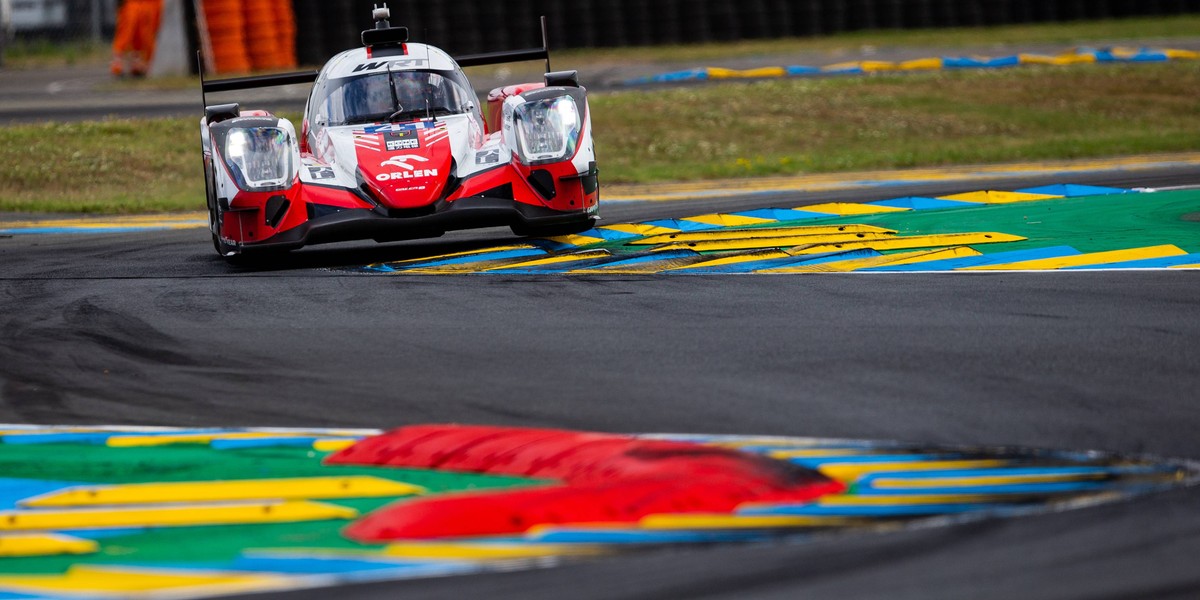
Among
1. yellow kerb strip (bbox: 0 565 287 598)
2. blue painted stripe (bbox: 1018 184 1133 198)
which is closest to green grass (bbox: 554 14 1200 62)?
blue painted stripe (bbox: 1018 184 1133 198)

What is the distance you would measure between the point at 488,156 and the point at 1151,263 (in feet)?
13.0

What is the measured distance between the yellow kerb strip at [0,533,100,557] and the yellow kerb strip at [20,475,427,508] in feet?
1.11

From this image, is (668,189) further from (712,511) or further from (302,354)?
(712,511)

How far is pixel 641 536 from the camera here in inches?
167

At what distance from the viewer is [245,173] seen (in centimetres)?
934

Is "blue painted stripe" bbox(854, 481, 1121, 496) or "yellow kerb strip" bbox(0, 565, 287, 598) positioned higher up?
"yellow kerb strip" bbox(0, 565, 287, 598)

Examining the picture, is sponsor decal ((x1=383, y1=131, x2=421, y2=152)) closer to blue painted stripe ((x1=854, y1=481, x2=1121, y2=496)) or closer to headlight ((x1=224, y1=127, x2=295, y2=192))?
headlight ((x1=224, y1=127, x2=295, y2=192))

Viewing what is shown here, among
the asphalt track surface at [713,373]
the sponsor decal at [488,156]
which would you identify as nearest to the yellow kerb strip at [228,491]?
the asphalt track surface at [713,373]

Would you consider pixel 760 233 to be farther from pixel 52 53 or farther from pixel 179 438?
pixel 52 53

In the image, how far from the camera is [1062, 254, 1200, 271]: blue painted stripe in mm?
8570

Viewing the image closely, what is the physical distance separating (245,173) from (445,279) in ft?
4.70

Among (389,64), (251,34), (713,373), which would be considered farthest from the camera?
(251,34)

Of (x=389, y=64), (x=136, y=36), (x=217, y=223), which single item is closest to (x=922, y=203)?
(x=389, y=64)

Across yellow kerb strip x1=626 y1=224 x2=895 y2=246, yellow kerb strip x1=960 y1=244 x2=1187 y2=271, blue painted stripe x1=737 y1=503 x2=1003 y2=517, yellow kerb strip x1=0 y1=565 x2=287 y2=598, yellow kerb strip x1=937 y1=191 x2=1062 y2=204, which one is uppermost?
yellow kerb strip x1=0 y1=565 x2=287 y2=598
